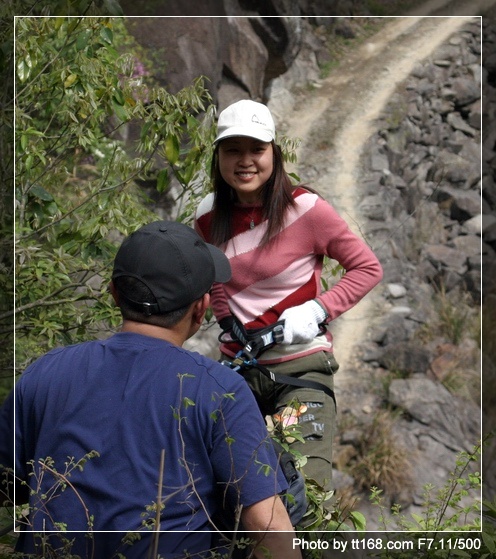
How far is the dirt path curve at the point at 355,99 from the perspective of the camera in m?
4.00

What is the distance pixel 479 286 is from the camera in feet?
16.1

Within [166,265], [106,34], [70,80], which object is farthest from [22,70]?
[166,265]

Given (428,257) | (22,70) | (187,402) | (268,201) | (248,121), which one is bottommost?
(428,257)

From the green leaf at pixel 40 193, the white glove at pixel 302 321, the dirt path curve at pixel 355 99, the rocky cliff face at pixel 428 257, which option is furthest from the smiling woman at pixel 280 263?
the rocky cliff face at pixel 428 257

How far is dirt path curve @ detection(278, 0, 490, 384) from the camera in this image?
4.00 m

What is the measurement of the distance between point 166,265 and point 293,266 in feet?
2.64

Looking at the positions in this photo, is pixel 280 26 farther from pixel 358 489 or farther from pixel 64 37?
pixel 358 489

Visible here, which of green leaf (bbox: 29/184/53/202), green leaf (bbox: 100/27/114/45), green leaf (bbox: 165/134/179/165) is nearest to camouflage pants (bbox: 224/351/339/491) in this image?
green leaf (bbox: 165/134/179/165)

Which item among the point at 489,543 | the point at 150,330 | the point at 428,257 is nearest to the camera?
the point at 150,330

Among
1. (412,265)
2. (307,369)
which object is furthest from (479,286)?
(307,369)

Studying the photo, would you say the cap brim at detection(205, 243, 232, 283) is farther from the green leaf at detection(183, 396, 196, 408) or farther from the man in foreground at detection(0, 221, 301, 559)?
the green leaf at detection(183, 396, 196, 408)

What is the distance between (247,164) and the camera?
3.02 m

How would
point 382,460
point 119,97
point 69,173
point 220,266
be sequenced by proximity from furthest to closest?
point 382,460, point 69,173, point 119,97, point 220,266

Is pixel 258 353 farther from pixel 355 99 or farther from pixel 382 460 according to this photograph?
pixel 382 460
